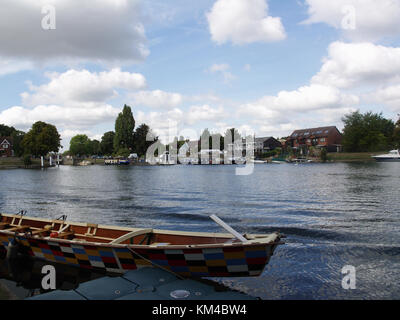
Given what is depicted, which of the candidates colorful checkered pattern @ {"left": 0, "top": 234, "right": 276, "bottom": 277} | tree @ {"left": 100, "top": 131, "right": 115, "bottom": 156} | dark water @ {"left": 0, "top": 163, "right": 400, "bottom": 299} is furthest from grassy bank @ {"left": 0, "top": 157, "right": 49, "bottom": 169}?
colorful checkered pattern @ {"left": 0, "top": 234, "right": 276, "bottom": 277}

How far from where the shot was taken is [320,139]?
121062mm

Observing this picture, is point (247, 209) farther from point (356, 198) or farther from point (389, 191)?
point (389, 191)

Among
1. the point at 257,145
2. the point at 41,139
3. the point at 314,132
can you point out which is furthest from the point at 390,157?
the point at 41,139

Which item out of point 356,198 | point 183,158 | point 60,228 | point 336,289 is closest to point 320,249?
point 336,289

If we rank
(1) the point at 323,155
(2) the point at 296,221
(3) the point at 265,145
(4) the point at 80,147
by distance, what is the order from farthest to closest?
1. (4) the point at 80,147
2. (3) the point at 265,145
3. (1) the point at 323,155
4. (2) the point at 296,221

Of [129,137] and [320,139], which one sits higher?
[129,137]

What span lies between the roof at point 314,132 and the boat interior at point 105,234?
399 ft

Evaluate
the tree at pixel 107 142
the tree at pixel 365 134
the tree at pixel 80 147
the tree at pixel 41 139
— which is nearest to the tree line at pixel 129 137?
the tree at pixel 107 142

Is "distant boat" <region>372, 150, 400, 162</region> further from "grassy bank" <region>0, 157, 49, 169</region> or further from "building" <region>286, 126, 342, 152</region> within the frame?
"grassy bank" <region>0, 157, 49, 169</region>

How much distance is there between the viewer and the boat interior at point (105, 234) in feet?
29.6

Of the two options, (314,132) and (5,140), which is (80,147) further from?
(314,132)

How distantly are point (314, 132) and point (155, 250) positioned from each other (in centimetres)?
12799

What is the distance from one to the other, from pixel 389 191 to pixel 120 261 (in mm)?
27301

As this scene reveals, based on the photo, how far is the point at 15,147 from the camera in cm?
11669
